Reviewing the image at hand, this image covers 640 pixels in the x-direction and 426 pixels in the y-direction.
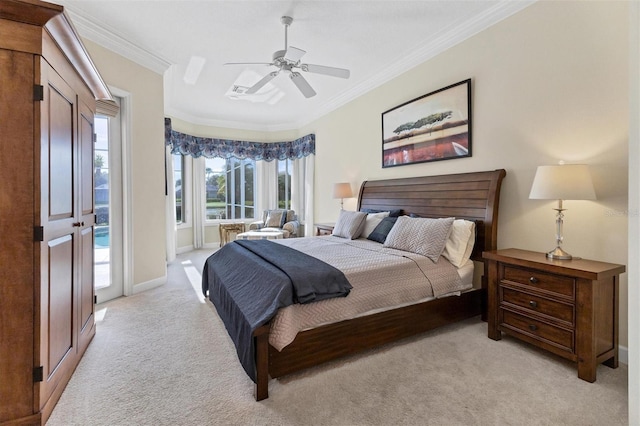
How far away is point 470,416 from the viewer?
1.64 m

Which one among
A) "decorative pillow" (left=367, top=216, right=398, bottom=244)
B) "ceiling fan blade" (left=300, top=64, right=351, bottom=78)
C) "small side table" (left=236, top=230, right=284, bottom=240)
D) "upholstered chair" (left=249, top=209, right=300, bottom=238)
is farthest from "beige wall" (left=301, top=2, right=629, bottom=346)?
"upholstered chair" (left=249, top=209, right=300, bottom=238)

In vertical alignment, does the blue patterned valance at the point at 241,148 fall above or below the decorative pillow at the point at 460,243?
above

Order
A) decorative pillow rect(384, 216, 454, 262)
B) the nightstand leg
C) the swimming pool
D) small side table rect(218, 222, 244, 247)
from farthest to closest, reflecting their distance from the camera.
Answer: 1. small side table rect(218, 222, 244, 247)
2. the swimming pool
3. decorative pillow rect(384, 216, 454, 262)
4. the nightstand leg

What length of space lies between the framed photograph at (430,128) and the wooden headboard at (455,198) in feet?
0.90

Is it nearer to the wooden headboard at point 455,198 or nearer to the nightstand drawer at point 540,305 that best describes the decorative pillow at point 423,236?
the wooden headboard at point 455,198

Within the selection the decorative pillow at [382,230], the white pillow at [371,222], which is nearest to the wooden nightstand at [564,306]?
the decorative pillow at [382,230]

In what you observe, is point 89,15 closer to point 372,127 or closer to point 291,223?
point 372,127

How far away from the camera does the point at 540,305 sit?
2203 millimetres

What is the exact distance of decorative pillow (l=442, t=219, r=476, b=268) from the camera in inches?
109

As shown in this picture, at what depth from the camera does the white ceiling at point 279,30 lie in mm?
2812

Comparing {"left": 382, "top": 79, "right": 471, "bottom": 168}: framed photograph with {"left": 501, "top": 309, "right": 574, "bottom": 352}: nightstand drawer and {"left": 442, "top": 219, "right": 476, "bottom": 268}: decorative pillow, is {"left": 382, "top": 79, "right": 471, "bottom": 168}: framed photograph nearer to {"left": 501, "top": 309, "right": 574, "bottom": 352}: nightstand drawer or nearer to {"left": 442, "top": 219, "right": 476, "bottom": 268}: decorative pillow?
{"left": 442, "top": 219, "right": 476, "bottom": 268}: decorative pillow

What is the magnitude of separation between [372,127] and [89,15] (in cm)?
353

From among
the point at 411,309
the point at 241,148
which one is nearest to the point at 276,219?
the point at 241,148

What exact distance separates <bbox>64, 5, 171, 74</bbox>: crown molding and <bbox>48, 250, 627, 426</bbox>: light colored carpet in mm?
3001
